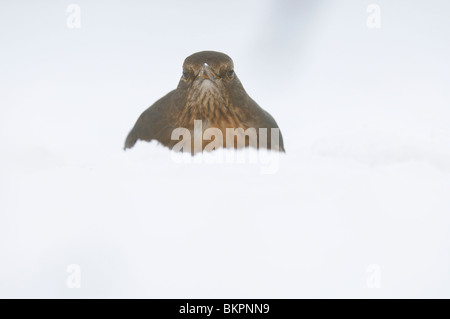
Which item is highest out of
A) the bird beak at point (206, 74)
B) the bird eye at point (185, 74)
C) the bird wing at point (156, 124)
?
the bird eye at point (185, 74)

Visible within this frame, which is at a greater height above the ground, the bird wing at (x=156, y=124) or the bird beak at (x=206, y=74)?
the bird beak at (x=206, y=74)

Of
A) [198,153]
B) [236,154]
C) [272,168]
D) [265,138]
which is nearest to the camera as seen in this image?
[272,168]

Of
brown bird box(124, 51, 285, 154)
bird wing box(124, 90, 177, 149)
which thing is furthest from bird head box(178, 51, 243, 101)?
bird wing box(124, 90, 177, 149)

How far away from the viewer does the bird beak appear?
415 centimetres

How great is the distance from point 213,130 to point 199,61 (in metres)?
0.44

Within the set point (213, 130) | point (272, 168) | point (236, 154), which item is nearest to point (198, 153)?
point (213, 130)

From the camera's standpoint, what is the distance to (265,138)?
4.39m

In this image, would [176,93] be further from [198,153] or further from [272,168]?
[272,168]

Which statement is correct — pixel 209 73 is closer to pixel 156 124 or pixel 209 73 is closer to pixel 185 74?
pixel 185 74

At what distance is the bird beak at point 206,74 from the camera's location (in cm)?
415

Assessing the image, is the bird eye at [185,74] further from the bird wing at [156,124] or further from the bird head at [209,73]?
the bird wing at [156,124]

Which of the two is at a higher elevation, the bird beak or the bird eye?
the bird eye

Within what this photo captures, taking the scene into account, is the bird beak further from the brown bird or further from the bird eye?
the bird eye

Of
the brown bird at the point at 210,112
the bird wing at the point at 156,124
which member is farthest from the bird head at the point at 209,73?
the bird wing at the point at 156,124
